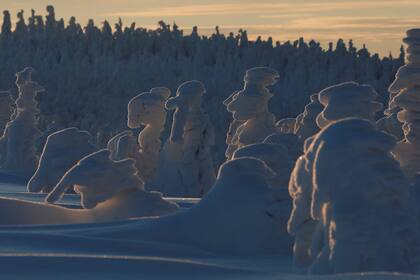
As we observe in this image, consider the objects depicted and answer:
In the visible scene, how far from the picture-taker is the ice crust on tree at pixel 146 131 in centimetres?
3055

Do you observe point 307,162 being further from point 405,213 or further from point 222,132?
point 222,132

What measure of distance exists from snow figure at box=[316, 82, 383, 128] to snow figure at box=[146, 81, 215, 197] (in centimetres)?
1386

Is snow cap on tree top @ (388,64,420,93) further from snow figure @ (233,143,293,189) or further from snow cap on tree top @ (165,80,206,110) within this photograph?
snow figure @ (233,143,293,189)

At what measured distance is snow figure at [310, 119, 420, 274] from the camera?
10.1 m

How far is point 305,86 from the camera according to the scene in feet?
305

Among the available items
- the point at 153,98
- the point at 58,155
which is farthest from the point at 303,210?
the point at 153,98

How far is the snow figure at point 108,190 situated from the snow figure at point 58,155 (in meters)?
5.49

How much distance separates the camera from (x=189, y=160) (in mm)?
29438

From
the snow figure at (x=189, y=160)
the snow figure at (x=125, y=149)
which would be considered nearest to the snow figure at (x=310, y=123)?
the snow figure at (x=189, y=160)

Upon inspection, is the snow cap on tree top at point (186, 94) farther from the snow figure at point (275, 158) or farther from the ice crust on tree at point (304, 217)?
the ice crust on tree at point (304, 217)

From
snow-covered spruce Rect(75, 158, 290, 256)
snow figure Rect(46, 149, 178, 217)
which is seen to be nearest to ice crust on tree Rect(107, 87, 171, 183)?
snow figure Rect(46, 149, 178, 217)

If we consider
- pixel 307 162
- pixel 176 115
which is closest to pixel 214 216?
pixel 307 162

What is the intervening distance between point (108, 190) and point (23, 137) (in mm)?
18814

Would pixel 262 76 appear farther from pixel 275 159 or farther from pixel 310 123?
pixel 275 159
